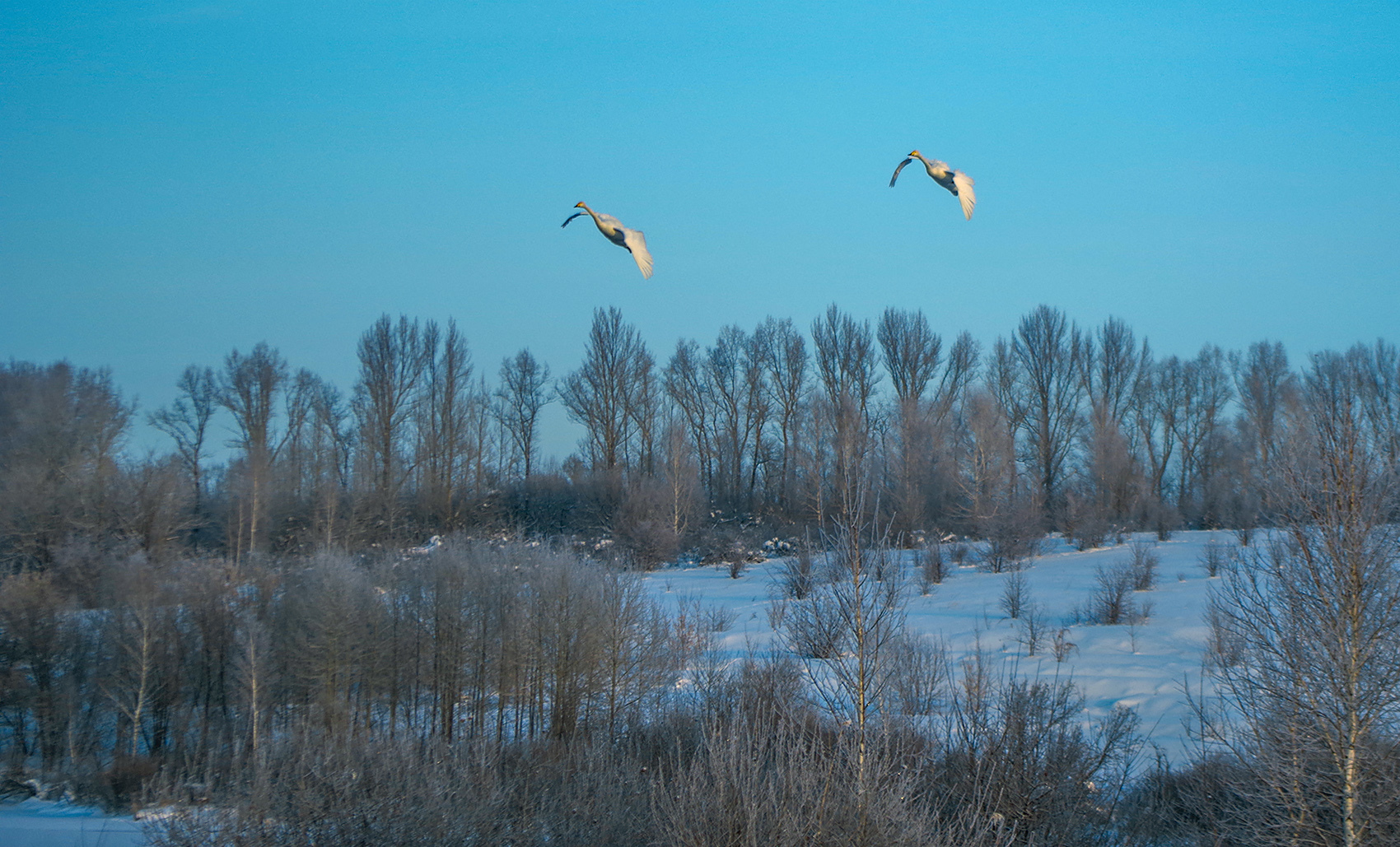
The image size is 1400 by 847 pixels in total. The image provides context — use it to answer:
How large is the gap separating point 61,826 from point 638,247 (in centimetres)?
2057

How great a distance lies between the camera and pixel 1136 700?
16469 mm

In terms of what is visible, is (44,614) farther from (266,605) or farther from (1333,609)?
(1333,609)

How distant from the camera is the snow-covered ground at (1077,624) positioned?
657 inches

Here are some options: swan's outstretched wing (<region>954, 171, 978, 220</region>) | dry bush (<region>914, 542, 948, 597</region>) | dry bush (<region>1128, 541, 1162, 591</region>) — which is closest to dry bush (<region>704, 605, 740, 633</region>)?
dry bush (<region>914, 542, 948, 597</region>)

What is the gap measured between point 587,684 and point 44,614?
1666cm

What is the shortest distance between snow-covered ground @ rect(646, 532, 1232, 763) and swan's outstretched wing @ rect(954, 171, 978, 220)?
7968mm

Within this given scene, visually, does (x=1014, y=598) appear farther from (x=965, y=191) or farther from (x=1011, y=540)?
(x=965, y=191)

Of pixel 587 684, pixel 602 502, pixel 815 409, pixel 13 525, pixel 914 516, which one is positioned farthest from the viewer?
pixel 815 409

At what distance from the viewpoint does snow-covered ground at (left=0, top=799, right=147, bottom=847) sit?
1714 cm

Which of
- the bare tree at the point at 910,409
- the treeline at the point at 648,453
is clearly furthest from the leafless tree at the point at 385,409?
the bare tree at the point at 910,409

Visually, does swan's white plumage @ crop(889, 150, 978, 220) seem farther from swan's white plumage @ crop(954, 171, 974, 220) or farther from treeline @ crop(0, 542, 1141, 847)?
treeline @ crop(0, 542, 1141, 847)

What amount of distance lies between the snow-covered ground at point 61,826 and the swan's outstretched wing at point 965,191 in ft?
59.4

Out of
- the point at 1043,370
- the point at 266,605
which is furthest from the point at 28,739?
the point at 1043,370

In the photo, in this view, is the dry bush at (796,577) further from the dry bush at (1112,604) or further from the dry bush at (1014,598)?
the dry bush at (1112,604)
